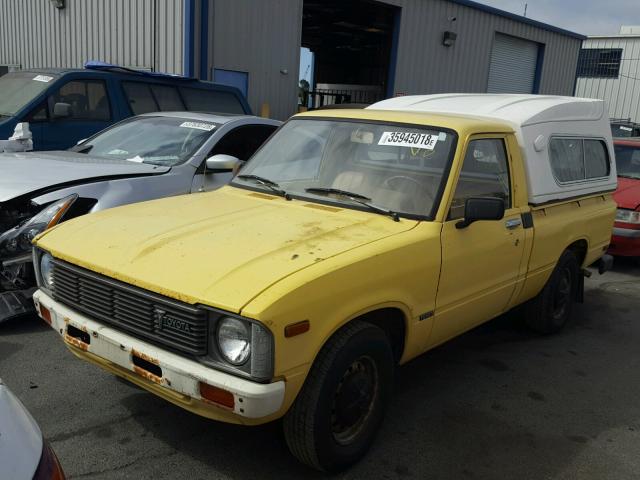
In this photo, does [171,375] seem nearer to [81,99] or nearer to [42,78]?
[81,99]

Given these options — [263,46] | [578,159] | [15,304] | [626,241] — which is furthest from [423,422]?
[263,46]

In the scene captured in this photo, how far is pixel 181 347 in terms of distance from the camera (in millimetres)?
2504

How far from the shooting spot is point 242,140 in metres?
6.13

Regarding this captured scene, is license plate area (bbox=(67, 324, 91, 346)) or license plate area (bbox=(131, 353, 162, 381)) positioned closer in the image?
license plate area (bbox=(131, 353, 162, 381))

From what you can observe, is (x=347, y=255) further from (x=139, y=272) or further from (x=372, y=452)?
(x=372, y=452)

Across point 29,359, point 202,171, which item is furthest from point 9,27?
point 29,359

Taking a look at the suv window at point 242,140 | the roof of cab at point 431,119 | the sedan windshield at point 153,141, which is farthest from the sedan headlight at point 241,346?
the suv window at point 242,140

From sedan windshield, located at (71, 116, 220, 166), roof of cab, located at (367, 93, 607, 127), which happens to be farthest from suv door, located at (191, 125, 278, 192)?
roof of cab, located at (367, 93, 607, 127)

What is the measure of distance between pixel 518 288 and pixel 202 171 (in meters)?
3.01

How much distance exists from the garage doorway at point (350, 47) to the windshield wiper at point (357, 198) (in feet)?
42.4

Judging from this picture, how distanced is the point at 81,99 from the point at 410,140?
540 centimetres

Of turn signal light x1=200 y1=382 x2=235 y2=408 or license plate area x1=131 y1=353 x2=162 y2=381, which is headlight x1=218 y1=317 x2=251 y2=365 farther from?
license plate area x1=131 y1=353 x2=162 y2=381

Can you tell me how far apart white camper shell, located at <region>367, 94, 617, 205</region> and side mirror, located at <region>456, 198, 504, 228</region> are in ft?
3.30

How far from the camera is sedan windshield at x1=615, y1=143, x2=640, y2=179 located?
8320mm
